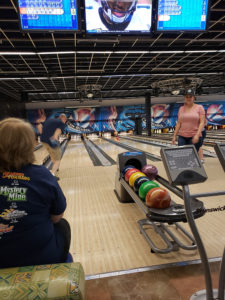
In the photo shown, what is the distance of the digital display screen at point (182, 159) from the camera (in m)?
1.00

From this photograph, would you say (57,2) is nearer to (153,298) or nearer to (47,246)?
(47,246)

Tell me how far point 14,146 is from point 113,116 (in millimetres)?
19243

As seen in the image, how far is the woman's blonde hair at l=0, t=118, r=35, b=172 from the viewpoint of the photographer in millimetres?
982

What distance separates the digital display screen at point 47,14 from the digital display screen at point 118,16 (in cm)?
24

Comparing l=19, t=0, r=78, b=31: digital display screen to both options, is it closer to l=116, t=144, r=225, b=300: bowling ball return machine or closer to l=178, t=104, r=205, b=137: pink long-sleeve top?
l=178, t=104, r=205, b=137: pink long-sleeve top

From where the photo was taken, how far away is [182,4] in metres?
3.09

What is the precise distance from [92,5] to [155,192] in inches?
105

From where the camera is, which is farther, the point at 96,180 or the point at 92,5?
the point at 96,180

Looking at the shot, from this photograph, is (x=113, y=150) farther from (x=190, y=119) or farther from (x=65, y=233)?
(x=65, y=233)

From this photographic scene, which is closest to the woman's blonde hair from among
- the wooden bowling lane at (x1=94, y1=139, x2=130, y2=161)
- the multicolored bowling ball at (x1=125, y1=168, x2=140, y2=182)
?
the multicolored bowling ball at (x1=125, y1=168, x2=140, y2=182)

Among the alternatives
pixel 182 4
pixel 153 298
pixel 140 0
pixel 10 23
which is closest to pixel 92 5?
pixel 140 0

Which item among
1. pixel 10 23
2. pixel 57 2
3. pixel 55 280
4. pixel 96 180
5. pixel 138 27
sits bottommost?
pixel 96 180

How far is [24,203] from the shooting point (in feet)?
3.09

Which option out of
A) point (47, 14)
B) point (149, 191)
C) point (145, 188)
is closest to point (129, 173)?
point (145, 188)
